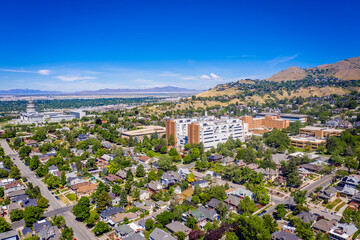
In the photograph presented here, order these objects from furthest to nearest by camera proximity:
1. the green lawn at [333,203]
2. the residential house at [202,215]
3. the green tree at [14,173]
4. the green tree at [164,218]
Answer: the green tree at [14,173] → the green lawn at [333,203] → the residential house at [202,215] → the green tree at [164,218]

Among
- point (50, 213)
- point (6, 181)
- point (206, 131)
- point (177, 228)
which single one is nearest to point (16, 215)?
point (50, 213)

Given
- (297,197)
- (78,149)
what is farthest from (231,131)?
(78,149)

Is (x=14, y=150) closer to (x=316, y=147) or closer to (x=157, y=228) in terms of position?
(x=157, y=228)

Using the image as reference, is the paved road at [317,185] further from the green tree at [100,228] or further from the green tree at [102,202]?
the green tree at [102,202]

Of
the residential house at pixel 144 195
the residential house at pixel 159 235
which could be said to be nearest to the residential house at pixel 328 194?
the residential house at pixel 159 235

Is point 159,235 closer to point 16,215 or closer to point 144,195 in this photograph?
point 144,195

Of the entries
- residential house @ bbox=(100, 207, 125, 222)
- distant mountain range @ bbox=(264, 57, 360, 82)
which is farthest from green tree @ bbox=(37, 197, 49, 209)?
distant mountain range @ bbox=(264, 57, 360, 82)
